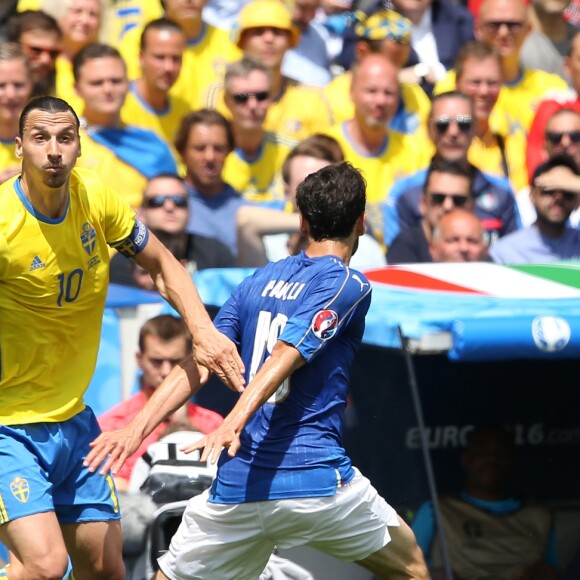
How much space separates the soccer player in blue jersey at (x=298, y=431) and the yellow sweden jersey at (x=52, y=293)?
1.18ft

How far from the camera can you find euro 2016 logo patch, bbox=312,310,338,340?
4023 millimetres

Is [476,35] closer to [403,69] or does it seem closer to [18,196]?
[403,69]

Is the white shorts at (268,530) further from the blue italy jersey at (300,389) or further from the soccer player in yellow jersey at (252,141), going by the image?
the soccer player in yellow jersey at (252,141)

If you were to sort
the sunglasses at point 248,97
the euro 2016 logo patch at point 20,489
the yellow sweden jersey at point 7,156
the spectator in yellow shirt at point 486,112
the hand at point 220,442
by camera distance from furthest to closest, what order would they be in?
the spectator in yellow shirt at point 486,112 < the sunglasses at point 248,97 < the yellow sweden jersey at point 7,156 < the euro 2016 logo patch at point 20,489 < the hand at point 220,442

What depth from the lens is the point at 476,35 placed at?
935cm

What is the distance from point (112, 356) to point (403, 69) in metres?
3.43

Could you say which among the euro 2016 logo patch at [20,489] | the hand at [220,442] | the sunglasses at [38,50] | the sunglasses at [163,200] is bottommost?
the euro 2016 logo patch at [20,489]

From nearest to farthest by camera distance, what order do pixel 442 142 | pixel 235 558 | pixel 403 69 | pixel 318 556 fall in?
pixel 235 558 → pixel 318 556 → pixel 442 142 → pixel 403 69

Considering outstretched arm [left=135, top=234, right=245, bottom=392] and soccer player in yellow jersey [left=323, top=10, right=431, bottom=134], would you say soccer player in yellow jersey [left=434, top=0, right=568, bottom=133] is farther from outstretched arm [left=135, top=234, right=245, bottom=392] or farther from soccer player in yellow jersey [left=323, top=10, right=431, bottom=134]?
outstretched arm [left=135, top=234, right=245, bottom=392]

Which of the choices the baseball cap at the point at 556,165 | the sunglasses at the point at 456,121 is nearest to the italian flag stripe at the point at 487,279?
the baseball cap at the point at 556,165

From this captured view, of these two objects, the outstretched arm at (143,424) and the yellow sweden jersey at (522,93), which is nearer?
the outstretched arm at (143,424)

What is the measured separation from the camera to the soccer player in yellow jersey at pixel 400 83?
8336mm

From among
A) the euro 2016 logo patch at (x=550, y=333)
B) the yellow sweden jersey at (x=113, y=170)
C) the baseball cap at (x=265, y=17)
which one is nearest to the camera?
the euro 2016 logo patch at (x=550, y=333)

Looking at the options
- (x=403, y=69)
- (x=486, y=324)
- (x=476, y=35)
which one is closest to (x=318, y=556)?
(x=486, y=324)
